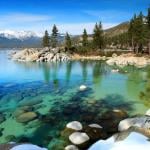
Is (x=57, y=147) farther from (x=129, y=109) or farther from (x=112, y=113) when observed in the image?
(x=129, y=109)

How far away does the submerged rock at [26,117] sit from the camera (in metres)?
26.8

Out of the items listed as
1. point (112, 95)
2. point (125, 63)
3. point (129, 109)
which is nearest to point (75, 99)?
point (112, 95)

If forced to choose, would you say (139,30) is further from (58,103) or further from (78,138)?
(78,138)

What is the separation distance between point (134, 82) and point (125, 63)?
3384 cm

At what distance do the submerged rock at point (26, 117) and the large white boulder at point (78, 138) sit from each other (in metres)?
6.82

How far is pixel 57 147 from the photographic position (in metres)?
20.6

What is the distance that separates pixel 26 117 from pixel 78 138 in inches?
331

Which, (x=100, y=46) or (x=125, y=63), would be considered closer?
(x=125, y=63)

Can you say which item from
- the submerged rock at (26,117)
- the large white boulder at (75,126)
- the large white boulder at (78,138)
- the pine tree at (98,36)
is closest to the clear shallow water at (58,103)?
the submerged rock at (26,117)

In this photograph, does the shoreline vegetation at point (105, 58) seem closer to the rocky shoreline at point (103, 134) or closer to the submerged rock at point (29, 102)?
the rocky shoreline at point (103, 134)

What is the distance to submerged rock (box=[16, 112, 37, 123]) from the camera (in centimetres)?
2676

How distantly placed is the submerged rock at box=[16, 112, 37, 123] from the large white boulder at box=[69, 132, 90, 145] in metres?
6.82

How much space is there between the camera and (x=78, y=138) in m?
20.8

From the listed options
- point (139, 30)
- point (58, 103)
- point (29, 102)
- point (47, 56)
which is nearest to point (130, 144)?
point (58, 103)
